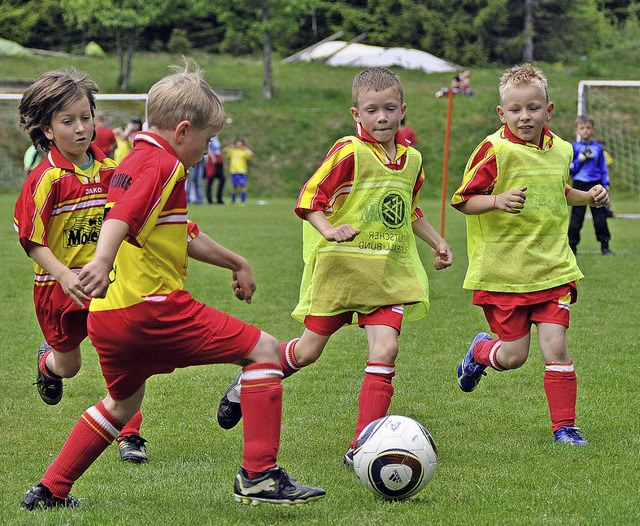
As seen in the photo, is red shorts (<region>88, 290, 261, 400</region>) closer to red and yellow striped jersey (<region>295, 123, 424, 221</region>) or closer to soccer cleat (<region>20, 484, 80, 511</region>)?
soccer cleat (<region>20, 484, 80, 511</region>)

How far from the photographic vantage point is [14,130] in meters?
32.2

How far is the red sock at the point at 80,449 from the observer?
4059 millimetres

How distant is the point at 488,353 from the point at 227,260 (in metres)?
2.12

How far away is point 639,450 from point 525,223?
1268 millimetres

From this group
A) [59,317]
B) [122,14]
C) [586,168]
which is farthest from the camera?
[122,14]

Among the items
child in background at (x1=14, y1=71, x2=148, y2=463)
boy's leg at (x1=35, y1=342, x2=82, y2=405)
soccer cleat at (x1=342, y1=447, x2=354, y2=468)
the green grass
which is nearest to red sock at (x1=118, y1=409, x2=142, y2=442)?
child in background at (x1=14, y1=71, x2=148, y2=463)

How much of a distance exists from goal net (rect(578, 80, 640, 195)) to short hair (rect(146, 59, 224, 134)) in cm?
2664

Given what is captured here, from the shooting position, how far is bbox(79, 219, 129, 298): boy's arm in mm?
3545

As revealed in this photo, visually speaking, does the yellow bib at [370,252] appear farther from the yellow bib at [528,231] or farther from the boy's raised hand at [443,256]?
the yellow bib at [528,231]

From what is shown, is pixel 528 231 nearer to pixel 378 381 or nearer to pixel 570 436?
pixel 570 436

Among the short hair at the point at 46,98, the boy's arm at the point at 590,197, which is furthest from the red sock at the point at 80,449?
the boy's arm at the point at 590,197

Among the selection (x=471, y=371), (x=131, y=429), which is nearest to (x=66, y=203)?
(x=131, y=429)

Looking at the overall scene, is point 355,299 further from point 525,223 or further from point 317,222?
point 525,223

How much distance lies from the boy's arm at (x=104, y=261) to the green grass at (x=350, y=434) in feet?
3.09
